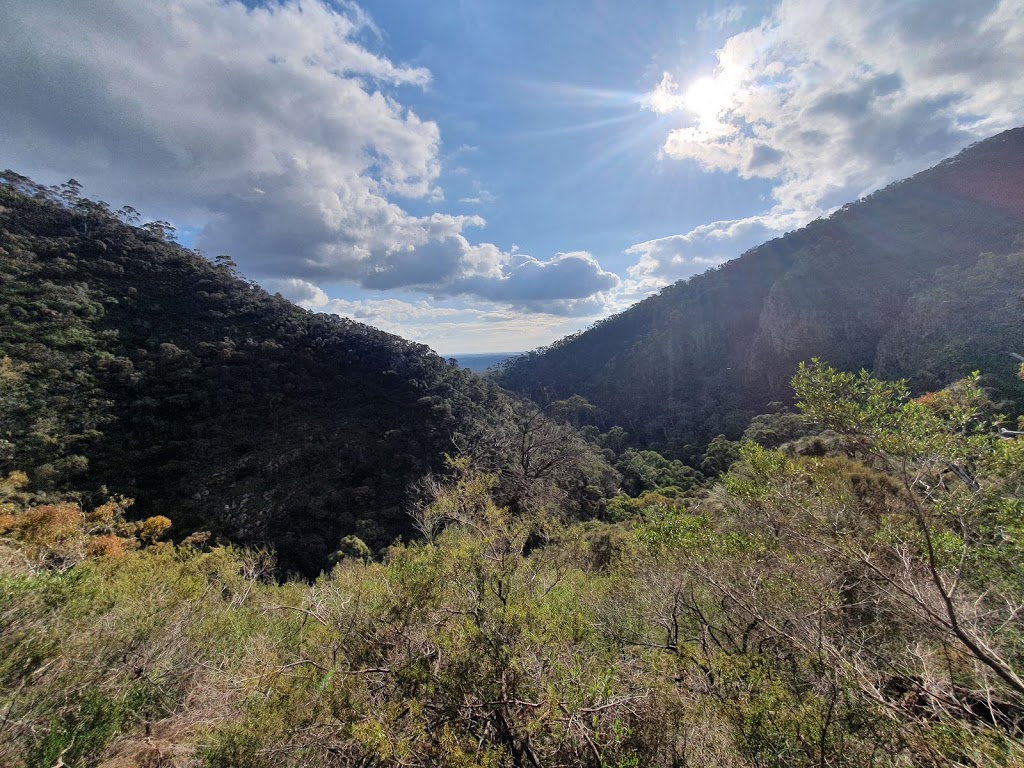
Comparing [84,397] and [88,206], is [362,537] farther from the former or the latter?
[88,206]

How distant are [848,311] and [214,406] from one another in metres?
77.8

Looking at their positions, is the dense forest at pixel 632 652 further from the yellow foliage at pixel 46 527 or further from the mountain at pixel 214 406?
the mountain at pixel 214 406

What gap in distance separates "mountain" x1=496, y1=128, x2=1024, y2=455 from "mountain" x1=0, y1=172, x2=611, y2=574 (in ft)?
117

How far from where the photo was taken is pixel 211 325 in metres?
38.2

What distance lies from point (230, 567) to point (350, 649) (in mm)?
11965

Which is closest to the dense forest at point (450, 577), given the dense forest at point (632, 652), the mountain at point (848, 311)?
the dense forest at point (632, 652)

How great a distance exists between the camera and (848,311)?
5434 cm

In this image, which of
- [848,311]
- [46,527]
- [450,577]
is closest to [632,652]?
[450,577]

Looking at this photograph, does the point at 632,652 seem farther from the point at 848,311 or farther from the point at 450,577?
the point at 848,311

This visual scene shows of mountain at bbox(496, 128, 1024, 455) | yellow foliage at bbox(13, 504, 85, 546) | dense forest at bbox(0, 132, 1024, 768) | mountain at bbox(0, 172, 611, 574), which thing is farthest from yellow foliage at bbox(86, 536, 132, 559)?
mountain at bbox(496, 128, 1024, 455)

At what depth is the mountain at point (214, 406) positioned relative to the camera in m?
23.6

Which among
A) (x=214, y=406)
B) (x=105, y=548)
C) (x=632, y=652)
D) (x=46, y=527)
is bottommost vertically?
(x=632, y=652)

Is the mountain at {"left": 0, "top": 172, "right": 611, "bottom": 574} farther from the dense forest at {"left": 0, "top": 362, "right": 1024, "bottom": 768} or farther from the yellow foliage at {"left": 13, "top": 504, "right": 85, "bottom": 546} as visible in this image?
the yellow foliage at {"left": 13, "top": 504, "right": 85, "bottom": 546}

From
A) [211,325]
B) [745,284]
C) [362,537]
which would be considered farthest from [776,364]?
[211,325]
